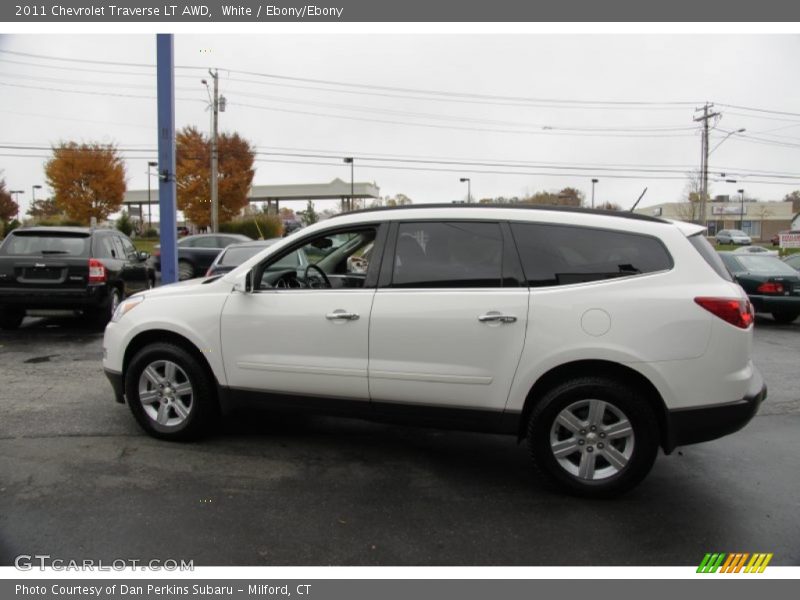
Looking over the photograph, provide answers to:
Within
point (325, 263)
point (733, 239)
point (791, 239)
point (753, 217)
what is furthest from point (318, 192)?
point (753, 217)

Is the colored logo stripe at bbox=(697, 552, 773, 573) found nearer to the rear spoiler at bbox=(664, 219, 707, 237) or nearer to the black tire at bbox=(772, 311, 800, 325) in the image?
the rear spoiler at bbox=(664, 219, 707, 237)

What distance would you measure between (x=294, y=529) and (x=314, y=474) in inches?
30.3

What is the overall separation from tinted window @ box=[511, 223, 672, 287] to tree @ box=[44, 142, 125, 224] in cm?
4731

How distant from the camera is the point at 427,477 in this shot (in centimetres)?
396

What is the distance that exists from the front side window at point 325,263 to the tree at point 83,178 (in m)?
45.6

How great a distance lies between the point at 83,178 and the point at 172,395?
46516mm

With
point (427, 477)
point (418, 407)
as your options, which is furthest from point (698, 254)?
point (427, 477)

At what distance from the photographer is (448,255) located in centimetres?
393

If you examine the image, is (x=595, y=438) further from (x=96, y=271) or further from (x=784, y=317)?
(x=784, y=317)

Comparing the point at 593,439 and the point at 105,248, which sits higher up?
the point at 105,248

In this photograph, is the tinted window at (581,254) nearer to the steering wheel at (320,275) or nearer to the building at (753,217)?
the steering wheel at (320,275)

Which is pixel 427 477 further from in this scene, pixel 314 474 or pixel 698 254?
pixel 698 254

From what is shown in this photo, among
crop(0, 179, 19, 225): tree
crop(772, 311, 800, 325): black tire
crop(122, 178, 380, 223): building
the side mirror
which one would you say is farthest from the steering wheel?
crop(0, 179, 19, 225): tree

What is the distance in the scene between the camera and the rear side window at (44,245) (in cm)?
904
